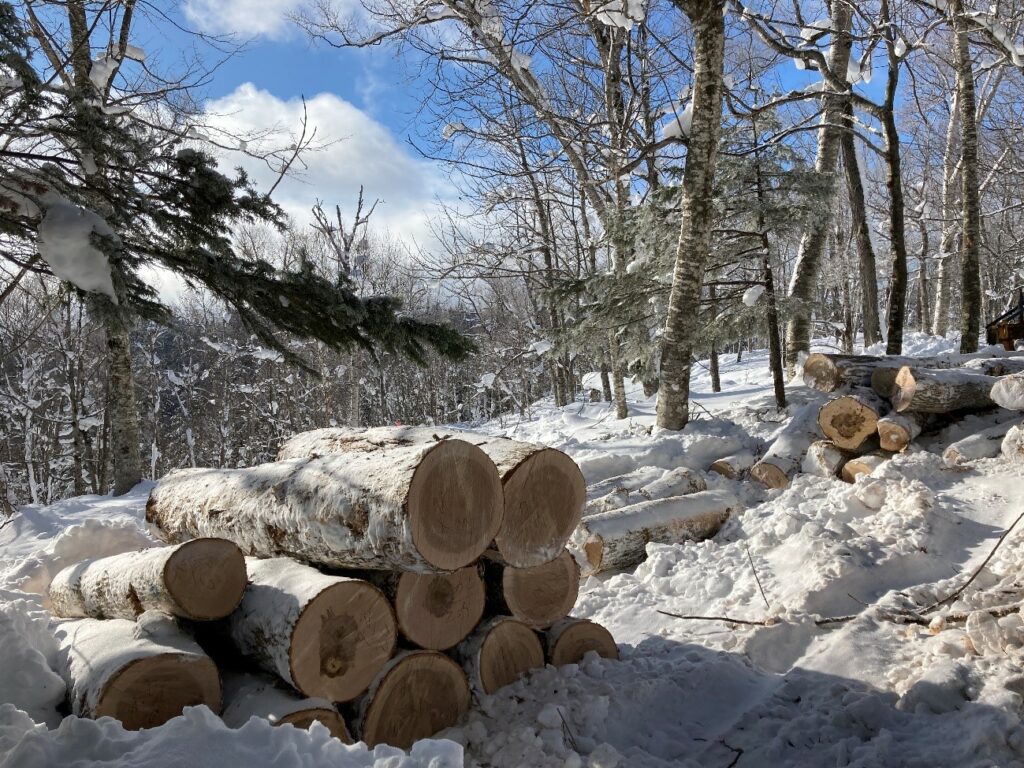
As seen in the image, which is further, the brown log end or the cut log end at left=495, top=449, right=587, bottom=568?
the cut log end at left=495, top=449, right=587, bottom=568

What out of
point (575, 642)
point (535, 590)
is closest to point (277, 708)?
point (535, 590)

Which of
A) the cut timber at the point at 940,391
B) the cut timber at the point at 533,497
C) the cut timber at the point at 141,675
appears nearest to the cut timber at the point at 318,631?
the cut timber at the point at 141,675

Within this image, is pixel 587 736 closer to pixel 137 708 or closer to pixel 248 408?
pixel 137 708

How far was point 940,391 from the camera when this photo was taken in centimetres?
600

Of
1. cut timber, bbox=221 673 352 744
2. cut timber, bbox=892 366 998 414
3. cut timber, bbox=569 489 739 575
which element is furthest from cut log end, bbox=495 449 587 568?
cut timber, bbox=892 366 998 414

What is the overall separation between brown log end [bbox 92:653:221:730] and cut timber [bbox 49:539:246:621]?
359mm

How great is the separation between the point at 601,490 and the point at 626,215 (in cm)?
462

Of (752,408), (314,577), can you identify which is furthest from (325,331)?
(752,408)

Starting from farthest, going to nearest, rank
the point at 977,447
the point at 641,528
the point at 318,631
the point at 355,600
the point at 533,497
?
1. the point at 977,447
2. the point at 641,528
3. the point at 533,497
4. the point at 355,600
5. the point at 318,631

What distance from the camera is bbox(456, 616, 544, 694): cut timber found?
326 centimetres

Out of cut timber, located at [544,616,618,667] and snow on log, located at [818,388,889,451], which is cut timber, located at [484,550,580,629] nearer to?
Result: cut timber, located at [544,616,618,667]

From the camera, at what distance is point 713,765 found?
264cm

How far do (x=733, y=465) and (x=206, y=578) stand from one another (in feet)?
17.3

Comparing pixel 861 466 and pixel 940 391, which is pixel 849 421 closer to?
pixel 861 466
